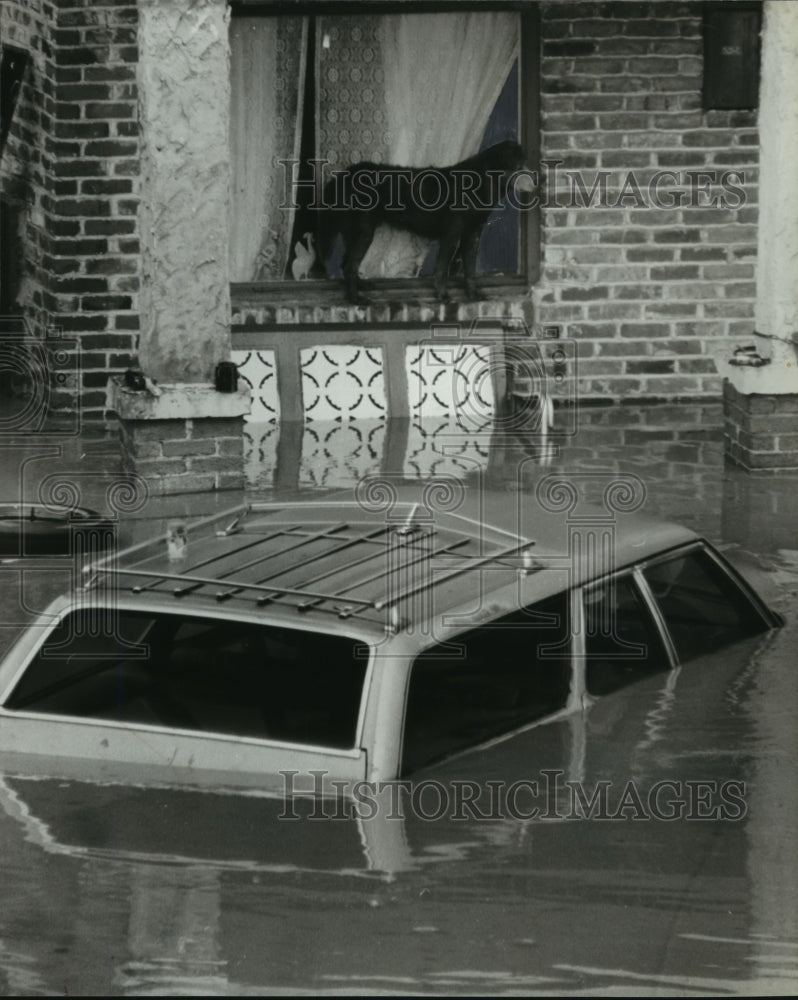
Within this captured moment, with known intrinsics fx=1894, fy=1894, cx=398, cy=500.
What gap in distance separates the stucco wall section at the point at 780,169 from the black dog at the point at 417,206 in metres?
3.04

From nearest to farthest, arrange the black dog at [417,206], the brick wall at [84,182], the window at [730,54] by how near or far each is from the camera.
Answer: the brick wall at [84,182] → the window at [730,54] → the black dog at [417,206]

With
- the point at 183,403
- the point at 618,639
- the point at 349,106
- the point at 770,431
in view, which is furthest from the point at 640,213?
the point at 618,639

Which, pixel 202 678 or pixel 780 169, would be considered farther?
pixel 780 169

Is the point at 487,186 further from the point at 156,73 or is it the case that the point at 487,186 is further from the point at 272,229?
the point at 156,73

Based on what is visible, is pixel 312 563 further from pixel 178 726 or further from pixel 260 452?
pixel 260 452

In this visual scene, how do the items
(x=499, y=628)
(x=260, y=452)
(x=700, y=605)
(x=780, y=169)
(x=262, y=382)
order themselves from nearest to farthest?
(x=499, y=628), (x=700, y=605), (x=780, y=169), (x=260, y=452), (x=262, y=382)

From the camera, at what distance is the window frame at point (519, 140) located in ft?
46.9

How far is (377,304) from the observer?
1465 centimetres

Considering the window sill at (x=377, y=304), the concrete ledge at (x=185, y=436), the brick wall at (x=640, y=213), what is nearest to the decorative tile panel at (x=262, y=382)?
the window sill at (x=377, y=304)

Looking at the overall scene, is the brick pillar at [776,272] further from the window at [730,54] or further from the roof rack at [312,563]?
the roof rack at [312,563]

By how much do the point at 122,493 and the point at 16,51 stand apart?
388cm

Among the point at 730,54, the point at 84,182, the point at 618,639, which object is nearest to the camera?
→ the point at 618,639

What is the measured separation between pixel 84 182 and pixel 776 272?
17.0ft

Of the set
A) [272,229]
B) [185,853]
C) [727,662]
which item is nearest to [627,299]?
[272,229]
